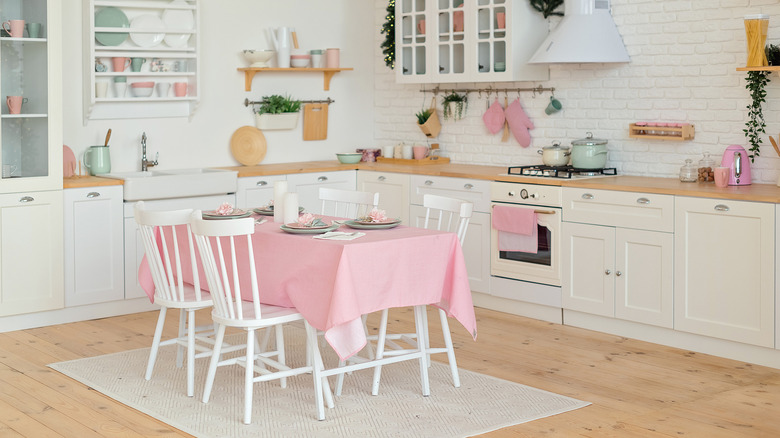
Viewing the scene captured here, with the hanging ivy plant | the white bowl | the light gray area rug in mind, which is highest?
the hanging ivy plant

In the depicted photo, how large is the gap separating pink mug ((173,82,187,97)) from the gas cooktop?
2.41 m

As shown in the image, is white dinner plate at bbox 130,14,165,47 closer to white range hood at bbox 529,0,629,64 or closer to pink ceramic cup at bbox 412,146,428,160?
pink ceramic cup at bbox 412,146,428,160

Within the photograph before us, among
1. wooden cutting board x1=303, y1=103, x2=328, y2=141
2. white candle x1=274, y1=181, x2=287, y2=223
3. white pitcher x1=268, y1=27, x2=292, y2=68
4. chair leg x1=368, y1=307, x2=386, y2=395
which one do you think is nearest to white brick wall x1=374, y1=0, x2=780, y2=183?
wooden cutting board x1=303, y1=103, x2=328, y2=141

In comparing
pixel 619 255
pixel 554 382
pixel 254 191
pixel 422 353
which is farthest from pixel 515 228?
pixel 254 191

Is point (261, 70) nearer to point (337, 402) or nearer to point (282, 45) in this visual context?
point (282, 45)

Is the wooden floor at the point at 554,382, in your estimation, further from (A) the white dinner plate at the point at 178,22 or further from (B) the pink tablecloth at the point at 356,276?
(A) the white dinner plate at the point at 178,22

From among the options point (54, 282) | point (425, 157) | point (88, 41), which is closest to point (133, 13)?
point (88, 41)

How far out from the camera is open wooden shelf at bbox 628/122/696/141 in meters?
5.64

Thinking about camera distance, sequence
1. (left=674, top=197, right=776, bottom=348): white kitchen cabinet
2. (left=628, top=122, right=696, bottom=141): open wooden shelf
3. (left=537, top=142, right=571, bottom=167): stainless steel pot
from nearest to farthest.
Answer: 1. (left=674, top=197, right=776, bottom=348): white kitchen cabinet
2. (left=628, top=122, right=696, bottom=141): open wooden shelf
3. (left=537, top=142, right=571, bottom=167): stainless steel pot

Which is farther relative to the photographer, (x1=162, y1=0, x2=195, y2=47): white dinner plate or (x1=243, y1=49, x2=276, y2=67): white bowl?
(x1=243, y1=49, x2=276, y2=67): white bowl

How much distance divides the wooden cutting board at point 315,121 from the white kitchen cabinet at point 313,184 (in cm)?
62

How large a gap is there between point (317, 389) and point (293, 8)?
166 inches

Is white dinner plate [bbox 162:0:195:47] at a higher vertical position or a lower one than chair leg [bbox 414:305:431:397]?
higher

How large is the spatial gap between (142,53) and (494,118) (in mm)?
2559
